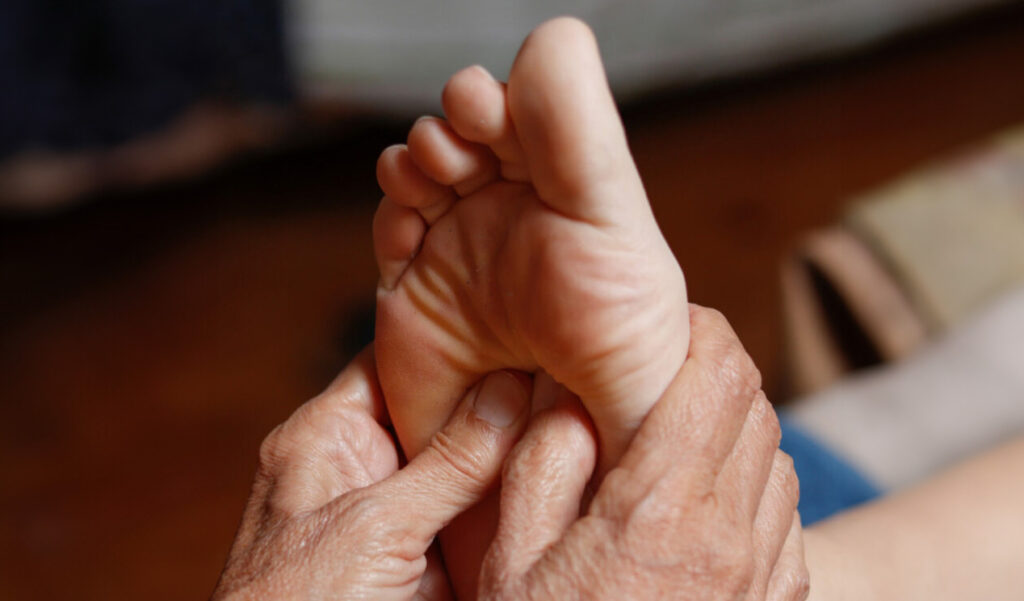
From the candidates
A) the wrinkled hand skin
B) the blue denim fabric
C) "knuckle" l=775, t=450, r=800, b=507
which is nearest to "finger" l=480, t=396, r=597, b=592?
the wrinkled hand skin

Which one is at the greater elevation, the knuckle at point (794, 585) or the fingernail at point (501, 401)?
the fingernail at point (501, 401)

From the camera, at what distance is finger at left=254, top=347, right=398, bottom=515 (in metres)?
0.47

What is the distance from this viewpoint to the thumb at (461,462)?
43 cm

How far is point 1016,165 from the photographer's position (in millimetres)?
851

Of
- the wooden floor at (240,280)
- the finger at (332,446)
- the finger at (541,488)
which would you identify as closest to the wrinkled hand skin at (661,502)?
the finger at (541,488)

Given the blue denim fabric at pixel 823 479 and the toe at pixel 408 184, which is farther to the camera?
the blue denim fabric at pixel 823 479

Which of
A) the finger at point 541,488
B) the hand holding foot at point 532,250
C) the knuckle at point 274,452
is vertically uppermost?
the hand holding foot at point 532,250

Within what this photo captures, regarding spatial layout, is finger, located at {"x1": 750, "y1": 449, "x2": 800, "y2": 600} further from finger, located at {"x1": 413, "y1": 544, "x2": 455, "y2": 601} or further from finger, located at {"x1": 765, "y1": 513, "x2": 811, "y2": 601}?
finger, located at {"x1": 413, "y1": 544, "x2": 455, "y2": 601}

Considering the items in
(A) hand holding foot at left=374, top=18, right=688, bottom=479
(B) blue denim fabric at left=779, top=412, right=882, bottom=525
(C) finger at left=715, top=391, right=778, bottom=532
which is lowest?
(B) blue denim fabric at left=779, top=412, right=882, bottom=525

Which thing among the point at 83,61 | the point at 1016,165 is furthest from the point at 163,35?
the point at 1016,165

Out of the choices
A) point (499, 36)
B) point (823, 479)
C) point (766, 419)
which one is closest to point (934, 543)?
point (823, 479)

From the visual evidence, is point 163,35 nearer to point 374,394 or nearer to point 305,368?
point 305,368

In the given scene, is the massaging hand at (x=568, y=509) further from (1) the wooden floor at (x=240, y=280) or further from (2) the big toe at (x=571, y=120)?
(1) the wooden floor at (x=240, y=280)

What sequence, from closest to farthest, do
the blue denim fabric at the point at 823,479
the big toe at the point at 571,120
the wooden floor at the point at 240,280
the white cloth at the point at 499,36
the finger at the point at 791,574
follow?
1. the big toe at the point at 571,120
2. the finger at the point at 791,574
3. the blue denim fabric at the point at 823,479
4. the wooden floor at the point at 240,280
5. the white cloth at the point at 499,36
